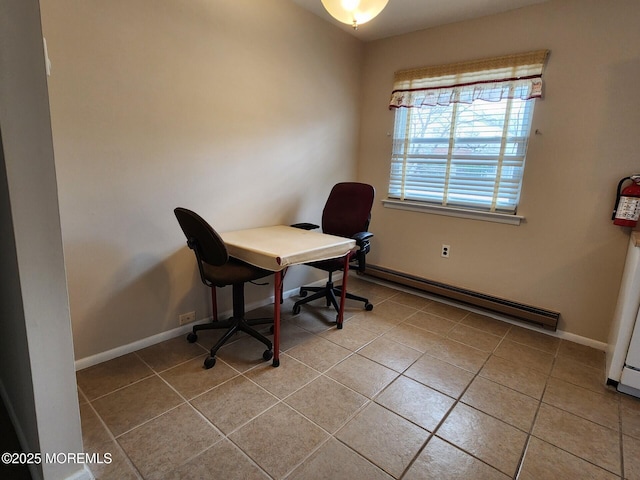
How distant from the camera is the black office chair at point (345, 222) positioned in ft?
9.76

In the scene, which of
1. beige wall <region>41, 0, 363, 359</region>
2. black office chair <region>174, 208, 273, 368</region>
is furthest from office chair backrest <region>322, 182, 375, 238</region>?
black office chair <region>174, 208, 273, 368</region>

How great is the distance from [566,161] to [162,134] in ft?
9.60

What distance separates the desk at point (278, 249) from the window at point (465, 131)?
1.30m

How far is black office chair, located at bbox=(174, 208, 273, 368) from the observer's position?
6.53 feet

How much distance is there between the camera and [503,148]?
2891 millimetres

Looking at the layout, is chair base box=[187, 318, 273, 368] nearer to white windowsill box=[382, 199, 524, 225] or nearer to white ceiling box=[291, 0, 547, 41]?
white windowsill box=[382, 199, 524, 225]

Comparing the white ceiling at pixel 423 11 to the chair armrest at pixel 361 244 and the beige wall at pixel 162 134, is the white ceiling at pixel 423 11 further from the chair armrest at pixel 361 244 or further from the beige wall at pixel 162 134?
the chair armrest at pixel 361 244

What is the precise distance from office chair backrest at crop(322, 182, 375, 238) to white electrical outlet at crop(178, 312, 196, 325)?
4.60ft

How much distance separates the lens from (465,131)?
3.10m

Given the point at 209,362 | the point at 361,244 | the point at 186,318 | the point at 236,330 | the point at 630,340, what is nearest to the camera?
the point at 630,340

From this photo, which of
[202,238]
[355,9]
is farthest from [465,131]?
[202,238]

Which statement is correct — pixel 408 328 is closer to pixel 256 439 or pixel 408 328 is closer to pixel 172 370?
pixel 256 439

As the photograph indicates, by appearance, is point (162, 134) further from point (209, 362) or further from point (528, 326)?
point (528, 326)

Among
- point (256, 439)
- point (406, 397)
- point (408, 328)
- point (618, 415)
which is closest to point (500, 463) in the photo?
point (406, 397)
